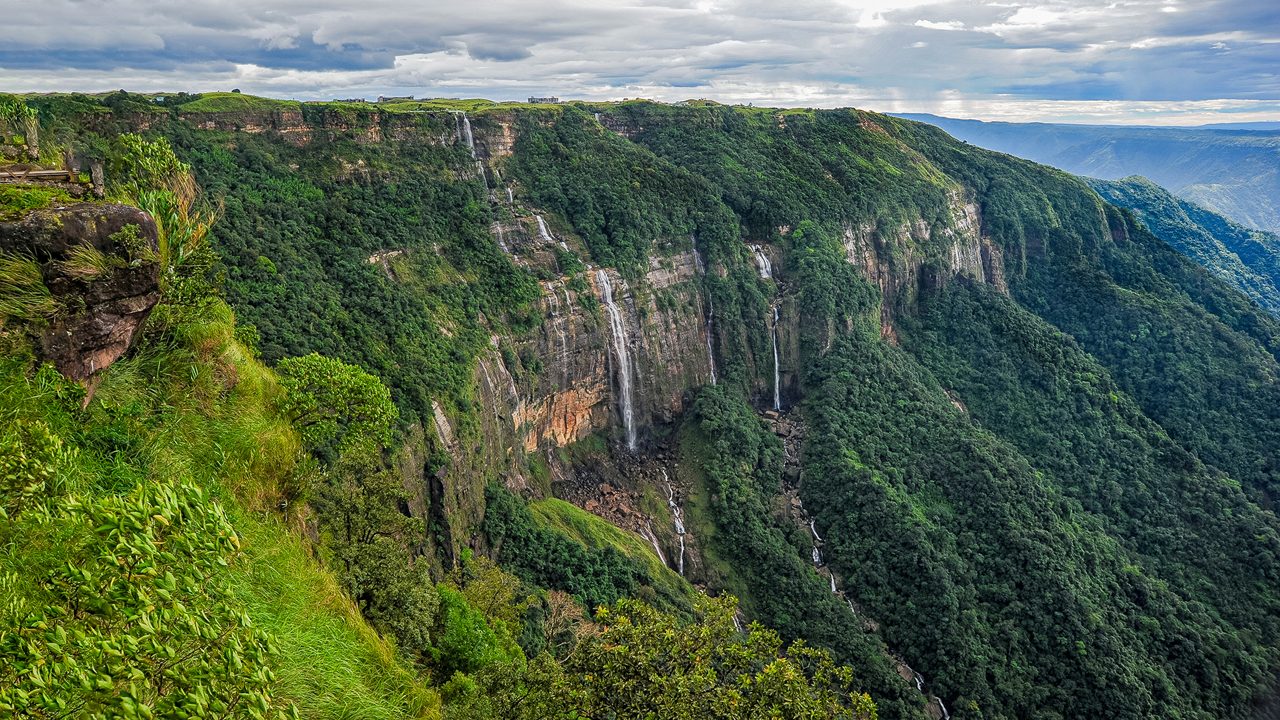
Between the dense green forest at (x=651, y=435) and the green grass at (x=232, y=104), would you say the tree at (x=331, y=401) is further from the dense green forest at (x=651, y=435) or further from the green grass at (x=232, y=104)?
the green grass at (x=232, y=104)

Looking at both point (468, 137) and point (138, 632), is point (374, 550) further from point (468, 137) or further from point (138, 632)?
point (468, 137)

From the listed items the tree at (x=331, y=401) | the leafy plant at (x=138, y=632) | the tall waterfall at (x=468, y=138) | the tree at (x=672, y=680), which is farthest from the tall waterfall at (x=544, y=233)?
the leafy plant at (x=138, y=632)

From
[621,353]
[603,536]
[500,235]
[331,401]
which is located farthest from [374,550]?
[500,235]

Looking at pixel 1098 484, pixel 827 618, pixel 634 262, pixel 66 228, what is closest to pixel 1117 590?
pixel 1098 484

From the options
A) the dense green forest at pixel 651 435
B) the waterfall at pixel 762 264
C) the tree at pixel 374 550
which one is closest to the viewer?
the dense green forest at pixel 651 435

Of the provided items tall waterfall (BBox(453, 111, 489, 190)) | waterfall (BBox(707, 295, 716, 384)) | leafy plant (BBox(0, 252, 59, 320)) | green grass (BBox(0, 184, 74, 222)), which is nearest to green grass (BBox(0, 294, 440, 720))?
leafy plant (BBox(0, 252, 59, 320))

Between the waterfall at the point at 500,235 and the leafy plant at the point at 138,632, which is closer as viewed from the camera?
the leafy plant at the point at 138,632
